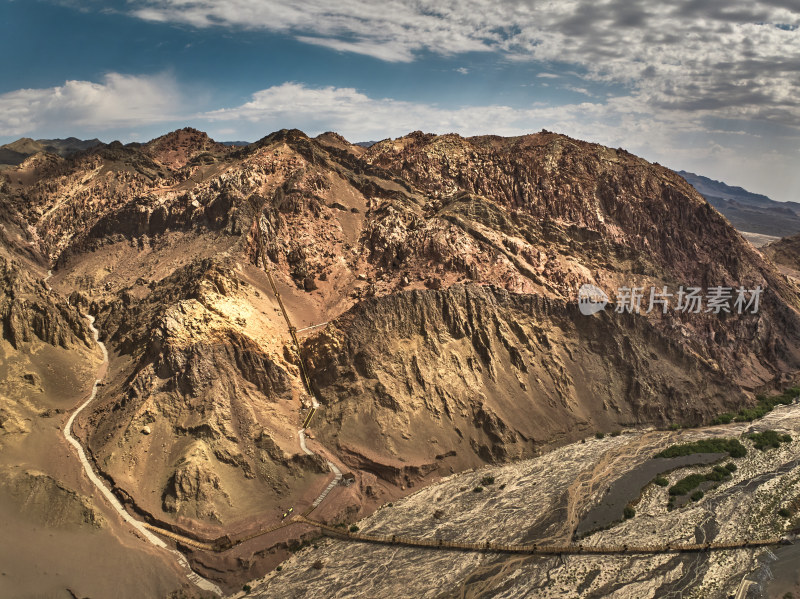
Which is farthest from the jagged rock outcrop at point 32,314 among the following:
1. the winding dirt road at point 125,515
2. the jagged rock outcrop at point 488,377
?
the jagged rock outcrop at point 488,377

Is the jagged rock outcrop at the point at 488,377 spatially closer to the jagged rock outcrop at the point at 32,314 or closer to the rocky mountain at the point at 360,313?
A: the rocky mountain at the point at 360,313

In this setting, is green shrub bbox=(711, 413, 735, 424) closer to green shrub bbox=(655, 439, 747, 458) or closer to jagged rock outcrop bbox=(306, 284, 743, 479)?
jagged rock outcrop bbox=(306, 284, 743, 479)

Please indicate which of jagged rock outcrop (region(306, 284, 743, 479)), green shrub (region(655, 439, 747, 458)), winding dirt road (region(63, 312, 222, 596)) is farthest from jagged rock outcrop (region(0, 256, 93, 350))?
green shrub (region(655, 439, 747, 458))

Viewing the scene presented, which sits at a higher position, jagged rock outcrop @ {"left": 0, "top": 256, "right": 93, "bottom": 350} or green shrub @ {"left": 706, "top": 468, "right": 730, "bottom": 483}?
jagged rock outcrop @ {"left": 0, "top": 256, "right": 93, "bottom": 350}

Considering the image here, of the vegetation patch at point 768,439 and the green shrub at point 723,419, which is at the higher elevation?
the vegetation patch at point 768,439

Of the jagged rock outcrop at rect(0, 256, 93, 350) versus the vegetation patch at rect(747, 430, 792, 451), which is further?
the vegetation patch at rect(747, 430, 792, 451)

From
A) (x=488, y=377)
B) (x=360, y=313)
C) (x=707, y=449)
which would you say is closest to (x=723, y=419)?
(x=707, y=449)

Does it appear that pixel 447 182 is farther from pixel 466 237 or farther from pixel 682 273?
pixel 682 273

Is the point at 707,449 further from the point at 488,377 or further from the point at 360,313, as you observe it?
the point at 360,313

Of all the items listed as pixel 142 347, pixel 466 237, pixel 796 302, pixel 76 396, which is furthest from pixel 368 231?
pixel 796 302
